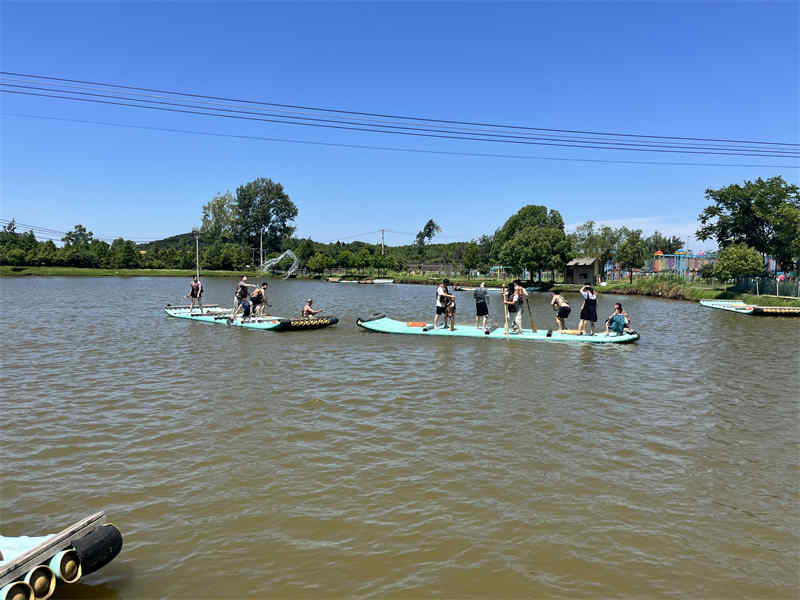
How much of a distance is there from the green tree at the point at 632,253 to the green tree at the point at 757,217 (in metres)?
17.8

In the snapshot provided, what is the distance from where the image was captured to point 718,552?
5621mm

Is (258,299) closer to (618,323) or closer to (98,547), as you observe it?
(618,323)

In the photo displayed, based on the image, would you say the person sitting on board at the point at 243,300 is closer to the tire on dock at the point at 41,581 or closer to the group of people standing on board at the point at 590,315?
the group of people standing on board at the point at 590,315

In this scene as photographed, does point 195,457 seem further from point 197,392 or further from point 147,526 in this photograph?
point 197,392

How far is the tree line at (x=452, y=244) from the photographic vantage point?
165 feet

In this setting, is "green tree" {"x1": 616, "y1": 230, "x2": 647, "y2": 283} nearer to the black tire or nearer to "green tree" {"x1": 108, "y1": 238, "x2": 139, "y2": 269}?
the black tire

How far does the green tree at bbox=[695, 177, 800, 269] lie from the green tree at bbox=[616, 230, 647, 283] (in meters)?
17.8

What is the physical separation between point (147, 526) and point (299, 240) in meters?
128

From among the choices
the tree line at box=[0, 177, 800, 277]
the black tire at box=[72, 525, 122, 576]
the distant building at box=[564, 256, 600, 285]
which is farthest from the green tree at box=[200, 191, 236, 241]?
the black tire at box=[72, 525, 122, 576]

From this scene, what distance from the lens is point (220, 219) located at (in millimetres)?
132125

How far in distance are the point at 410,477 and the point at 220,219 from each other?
13591 cm

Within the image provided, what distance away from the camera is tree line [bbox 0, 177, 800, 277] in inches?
1975

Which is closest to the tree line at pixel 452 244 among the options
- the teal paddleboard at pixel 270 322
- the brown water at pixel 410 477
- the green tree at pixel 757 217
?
the green tree at pixel 757 217

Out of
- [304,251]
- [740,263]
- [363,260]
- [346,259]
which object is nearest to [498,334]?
[740,263]
